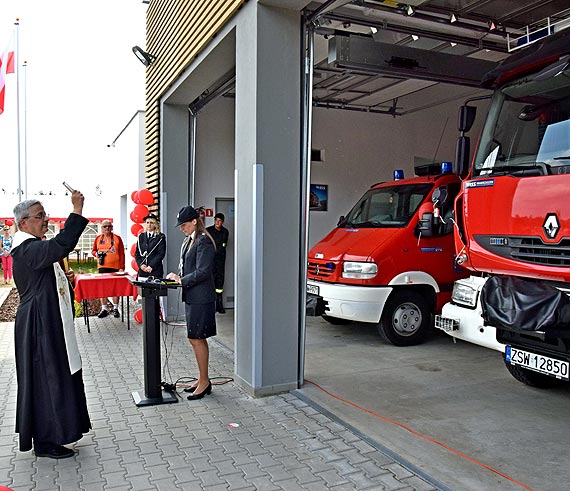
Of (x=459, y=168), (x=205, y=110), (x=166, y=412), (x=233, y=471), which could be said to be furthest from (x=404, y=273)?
(x=205, y=110)

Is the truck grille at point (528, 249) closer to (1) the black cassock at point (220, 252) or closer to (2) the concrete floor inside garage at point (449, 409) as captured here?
(2) the concrete floor inside garage at point (449, 409)

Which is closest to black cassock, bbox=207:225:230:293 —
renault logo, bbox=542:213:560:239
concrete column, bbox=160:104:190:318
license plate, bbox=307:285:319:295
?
concrete column, bbox=160:104:190:318

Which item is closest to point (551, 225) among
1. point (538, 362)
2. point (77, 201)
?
point (538, 362)

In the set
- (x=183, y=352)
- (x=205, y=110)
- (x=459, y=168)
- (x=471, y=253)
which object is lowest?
(x=183, y=352)

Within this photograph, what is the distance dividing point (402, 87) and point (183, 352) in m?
6.66

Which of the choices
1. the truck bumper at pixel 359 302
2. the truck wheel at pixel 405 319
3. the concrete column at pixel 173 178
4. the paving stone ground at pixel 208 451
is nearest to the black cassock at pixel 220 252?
the concrete column at pixel 173 178

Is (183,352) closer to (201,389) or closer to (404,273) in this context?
(201,389)

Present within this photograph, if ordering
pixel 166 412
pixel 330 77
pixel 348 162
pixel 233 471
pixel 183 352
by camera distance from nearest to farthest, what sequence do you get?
pixel 233 471 < pixel 166 412 < pixel 183 352 < pixel 330 77 < pixel 348 162

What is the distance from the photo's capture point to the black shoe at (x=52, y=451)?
4.06 m

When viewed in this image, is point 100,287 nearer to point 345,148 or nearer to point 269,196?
point 269,196

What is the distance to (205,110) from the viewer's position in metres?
11.0

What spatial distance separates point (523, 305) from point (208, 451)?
268 centimetres

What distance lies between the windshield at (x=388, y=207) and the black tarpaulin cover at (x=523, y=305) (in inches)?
128

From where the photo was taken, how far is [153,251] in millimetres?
8906
